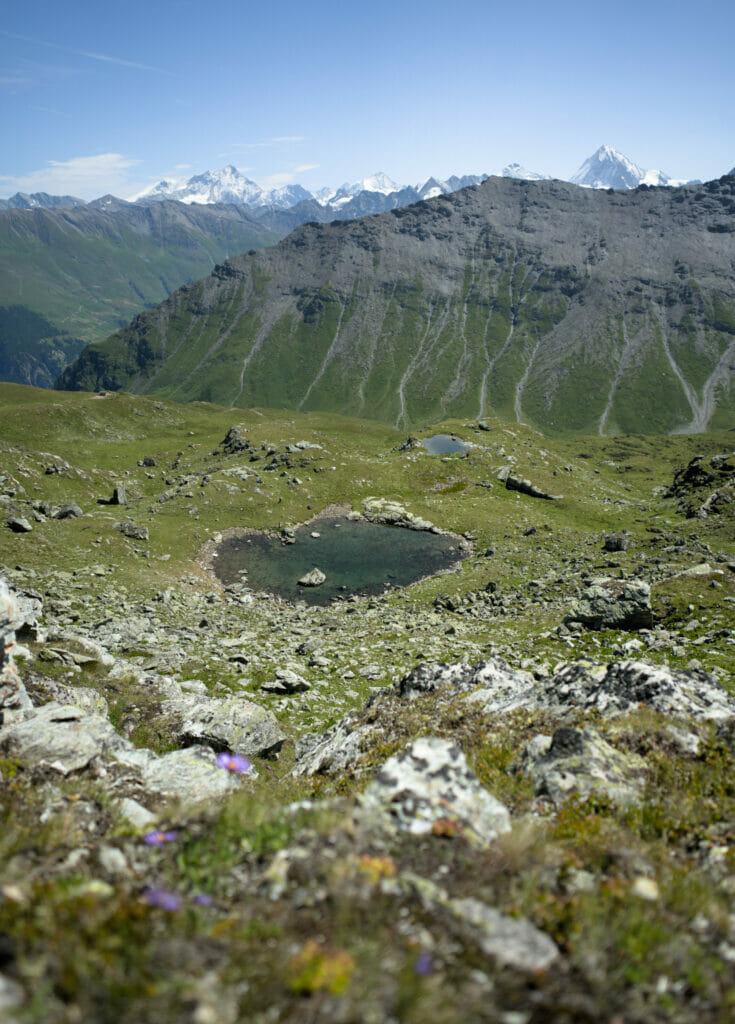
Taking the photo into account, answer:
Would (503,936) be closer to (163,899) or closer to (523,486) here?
(163,899)

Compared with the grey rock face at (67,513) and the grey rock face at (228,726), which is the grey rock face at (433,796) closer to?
the grey rock face at (228,726)

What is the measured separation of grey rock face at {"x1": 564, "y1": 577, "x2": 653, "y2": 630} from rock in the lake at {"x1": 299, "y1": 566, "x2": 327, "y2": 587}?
25.7 metres

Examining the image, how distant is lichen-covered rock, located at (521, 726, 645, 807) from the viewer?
8750 millimetres

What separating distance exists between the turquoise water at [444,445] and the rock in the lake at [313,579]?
150ft

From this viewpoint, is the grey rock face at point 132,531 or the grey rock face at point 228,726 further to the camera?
the grey rock face at point 132,531

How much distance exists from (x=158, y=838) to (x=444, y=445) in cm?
9203

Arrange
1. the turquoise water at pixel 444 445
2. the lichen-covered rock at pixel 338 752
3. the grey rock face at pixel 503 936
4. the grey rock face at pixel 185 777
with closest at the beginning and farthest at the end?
1. the grey rock face at pixel 503 936
2. the grey rock face at pixel 185 777
3. the lichen-covered rock at pixel 338 752
4. the turquoise water at pixel 444 445

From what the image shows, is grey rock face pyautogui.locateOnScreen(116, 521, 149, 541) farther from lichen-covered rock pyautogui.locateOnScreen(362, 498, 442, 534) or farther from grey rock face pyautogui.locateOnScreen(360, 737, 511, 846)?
grey rock face pyautogui.locateOnScreen(360, 737, 511, 846)

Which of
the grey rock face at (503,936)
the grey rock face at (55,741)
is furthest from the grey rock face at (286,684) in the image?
the grey rock face at (503,936)

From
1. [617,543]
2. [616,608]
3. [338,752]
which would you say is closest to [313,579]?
[616,608]

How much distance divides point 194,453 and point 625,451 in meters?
159

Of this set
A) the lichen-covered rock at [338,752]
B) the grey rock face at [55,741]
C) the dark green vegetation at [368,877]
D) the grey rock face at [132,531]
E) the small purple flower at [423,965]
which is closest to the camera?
the dark green vegetation at [368,877]

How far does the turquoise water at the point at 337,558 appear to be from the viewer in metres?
48.4

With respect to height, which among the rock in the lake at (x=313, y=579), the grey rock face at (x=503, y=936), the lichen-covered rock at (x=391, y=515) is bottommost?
the rock in the lake at (x=313, y=579)
